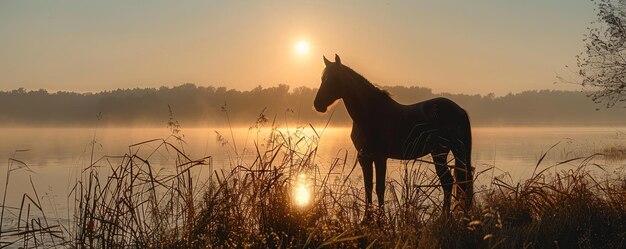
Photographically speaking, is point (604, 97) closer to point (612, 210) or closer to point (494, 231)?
point (612, 210)

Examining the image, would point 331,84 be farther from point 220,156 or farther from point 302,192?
point 220,156

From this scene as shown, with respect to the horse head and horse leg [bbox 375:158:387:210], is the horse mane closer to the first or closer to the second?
the horse head

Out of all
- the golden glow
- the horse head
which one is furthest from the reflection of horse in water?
the golden glow

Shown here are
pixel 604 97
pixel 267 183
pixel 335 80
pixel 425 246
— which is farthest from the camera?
pixel 604 97

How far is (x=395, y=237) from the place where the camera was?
4.89 metres

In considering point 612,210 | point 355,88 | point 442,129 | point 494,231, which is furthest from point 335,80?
point 612,210

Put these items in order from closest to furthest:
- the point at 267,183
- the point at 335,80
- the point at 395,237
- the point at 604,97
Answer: the point at 395,237 → the point at 267,183 → the point at 335,80 → the point at 604,97

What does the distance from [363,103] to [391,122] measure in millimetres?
399

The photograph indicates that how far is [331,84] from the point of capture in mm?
7125

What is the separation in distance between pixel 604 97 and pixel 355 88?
9.68 metres

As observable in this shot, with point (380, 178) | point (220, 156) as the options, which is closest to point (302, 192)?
point (380, 178)

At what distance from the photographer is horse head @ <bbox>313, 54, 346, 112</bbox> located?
7121 millimetres

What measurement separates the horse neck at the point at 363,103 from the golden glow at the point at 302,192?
151 cm

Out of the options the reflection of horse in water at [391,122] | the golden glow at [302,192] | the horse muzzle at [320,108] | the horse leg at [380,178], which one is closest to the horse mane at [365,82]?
the reflection of horse in water at [391,122]
